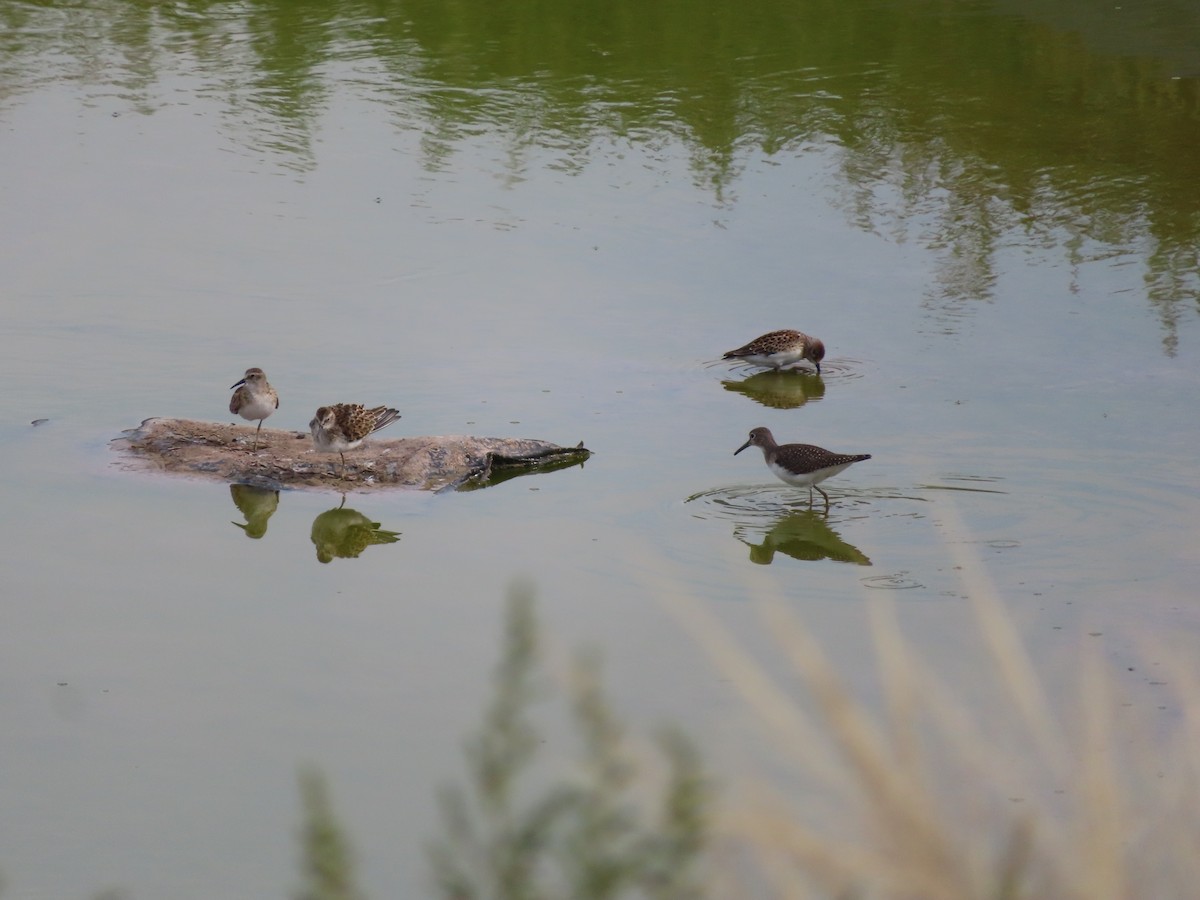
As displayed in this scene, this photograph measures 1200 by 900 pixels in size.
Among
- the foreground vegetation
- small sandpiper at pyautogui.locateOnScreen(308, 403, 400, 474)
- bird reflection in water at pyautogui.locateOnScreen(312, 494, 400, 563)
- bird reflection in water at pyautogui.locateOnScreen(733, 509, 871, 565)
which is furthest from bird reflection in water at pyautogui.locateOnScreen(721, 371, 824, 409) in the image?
the foreground vegetation

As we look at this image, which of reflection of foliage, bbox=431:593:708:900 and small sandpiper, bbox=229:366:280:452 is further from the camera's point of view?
small sandpiper, bbox=229:366:280:452

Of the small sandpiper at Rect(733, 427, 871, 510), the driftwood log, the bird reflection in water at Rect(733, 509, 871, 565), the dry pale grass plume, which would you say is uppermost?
the dry pale grass plume

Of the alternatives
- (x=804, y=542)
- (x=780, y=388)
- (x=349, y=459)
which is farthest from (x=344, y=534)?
(x=780, y=388)

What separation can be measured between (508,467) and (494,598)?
66.0 inches

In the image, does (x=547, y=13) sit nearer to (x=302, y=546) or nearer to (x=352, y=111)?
(x=352, y=111)

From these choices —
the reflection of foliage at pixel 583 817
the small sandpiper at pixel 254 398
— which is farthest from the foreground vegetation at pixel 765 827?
the small sandpiper at pixel 254 398

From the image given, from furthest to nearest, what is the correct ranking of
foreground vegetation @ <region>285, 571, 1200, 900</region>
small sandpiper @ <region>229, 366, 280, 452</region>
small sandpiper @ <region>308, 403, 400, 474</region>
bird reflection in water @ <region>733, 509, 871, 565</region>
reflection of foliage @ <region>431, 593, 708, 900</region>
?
small sandpiper @ <region>229, 366, 280, 452</region> < small sandpiper @ <region>308, 403, 400, 474</region> < bird reflection in water @ <region>733, 509, 871, 565</region> < reflection of foliage @ <region>431, 593, 708, 900</region> < foreground vegetation @ <region>285, 571, 1200, 900</region>

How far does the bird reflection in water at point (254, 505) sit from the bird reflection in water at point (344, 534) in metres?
0.26

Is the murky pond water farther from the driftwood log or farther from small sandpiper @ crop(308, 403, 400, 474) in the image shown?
small sandpiper @ crop(308, 403, 400, 474)

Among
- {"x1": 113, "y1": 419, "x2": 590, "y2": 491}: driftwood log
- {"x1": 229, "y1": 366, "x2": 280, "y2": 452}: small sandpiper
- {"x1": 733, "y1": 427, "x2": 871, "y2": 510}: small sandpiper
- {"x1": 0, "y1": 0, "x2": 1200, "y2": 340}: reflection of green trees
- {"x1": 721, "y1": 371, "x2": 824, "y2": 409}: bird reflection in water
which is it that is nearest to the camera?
{"x1": 733, "y1": 427, "x2": 871, "y2": 510}: small sandpiper

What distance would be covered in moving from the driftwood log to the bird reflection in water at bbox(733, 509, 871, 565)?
1224mm

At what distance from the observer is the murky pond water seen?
6.31 metres

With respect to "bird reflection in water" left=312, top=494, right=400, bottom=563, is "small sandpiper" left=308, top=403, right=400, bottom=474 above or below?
above

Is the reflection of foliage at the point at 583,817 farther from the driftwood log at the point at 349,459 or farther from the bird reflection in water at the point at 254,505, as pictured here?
the driftwood log at the point at 349,459
